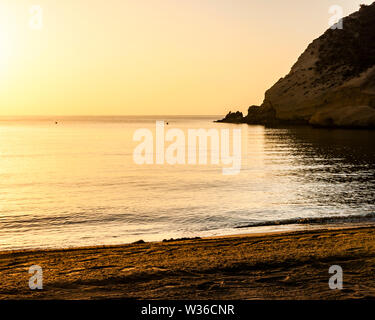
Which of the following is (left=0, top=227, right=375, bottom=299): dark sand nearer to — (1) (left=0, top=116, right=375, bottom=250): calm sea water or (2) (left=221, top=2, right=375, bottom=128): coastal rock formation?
(1) (left=0, top=116, right=375, bottom=250): calm sea water

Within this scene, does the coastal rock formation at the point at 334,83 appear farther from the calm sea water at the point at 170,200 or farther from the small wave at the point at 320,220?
the small wave at the point at 320,220

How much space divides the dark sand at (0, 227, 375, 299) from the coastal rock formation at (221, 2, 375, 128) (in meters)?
87.5

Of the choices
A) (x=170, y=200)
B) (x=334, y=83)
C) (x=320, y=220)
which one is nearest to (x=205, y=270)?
(x=320, y=220)

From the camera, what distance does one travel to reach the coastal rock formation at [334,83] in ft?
321

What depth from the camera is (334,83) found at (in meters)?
116

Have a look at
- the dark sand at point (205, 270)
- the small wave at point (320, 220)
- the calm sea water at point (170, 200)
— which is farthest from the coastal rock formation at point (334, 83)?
the dark sand at point (205, 270)

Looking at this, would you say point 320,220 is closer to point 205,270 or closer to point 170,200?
point 170,200

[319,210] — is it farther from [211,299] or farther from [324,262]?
[211,299]

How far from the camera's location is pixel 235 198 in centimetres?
2477

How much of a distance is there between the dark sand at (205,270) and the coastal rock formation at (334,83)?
8749 centimetres

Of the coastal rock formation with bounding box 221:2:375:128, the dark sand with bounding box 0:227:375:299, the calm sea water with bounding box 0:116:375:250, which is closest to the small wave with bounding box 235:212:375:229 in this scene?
the calm sea water with bounding box 0:116:375:250

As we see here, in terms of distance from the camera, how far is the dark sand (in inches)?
323
